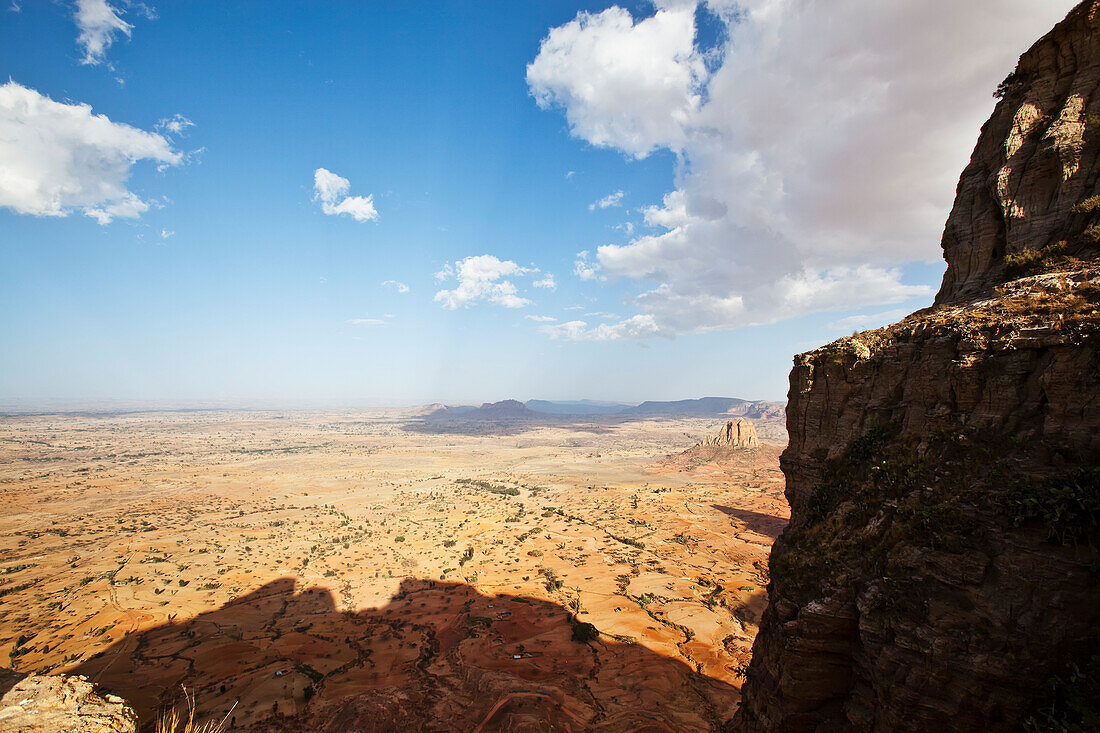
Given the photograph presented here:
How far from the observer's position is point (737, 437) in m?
97.6

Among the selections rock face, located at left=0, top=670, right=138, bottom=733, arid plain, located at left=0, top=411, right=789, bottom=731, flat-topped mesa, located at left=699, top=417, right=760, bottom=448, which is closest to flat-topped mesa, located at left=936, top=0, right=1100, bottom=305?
arid plain, located at left=0, top=411, right=789, bottom=731

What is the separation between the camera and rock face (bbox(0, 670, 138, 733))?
389 inches

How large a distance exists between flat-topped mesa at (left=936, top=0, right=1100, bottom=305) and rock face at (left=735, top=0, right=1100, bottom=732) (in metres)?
0.05

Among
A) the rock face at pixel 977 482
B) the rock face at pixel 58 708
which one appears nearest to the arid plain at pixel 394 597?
the rock face at pixel 58 708

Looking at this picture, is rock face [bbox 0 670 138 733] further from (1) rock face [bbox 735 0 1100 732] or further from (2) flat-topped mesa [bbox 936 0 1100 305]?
(2) flat-topped mesa [bbox 936 0 1100 305]

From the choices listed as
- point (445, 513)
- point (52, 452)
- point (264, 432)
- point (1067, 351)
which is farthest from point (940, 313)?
point (264, 432)

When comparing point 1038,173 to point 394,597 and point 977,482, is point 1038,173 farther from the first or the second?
point 394,597

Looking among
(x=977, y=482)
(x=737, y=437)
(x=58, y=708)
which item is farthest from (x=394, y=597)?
(x=737, y=437)

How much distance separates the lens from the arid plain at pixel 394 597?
1923 centimetres

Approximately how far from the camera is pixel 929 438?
1084cm

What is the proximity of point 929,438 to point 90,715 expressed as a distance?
76.0 ft

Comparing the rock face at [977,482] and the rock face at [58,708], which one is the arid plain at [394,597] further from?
the rock face at [977,482]

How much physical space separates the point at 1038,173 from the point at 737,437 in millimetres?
93472

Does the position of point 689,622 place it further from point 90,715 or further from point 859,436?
point 90,715
